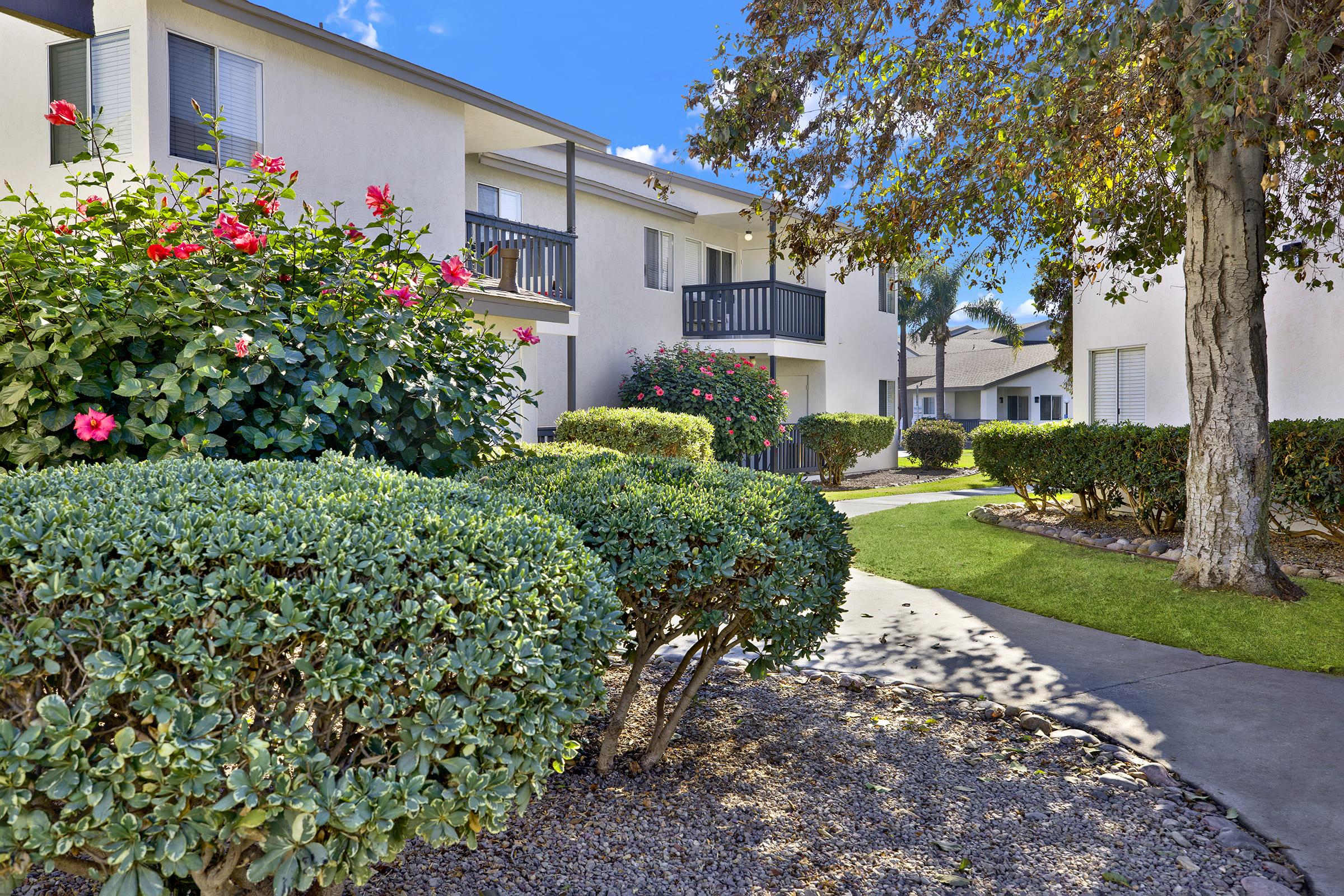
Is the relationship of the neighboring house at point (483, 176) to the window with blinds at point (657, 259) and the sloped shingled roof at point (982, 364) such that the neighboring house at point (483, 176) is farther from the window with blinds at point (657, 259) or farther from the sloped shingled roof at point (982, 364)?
the sloped shingled roof at point (982, 364)

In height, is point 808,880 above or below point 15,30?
below

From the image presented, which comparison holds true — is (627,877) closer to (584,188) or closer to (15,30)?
(15,30)

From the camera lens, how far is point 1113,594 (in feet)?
26.8

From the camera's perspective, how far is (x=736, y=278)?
24.5 metres

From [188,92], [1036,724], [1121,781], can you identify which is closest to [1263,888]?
[1121,781]

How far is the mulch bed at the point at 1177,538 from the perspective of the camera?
9.14 metres

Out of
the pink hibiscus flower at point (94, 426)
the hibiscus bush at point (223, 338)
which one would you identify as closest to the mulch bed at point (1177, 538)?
the hibiscus bush at point (223, 338)

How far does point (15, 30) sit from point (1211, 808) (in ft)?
46.9

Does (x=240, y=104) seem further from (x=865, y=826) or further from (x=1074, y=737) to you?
(x=1074, y=737)

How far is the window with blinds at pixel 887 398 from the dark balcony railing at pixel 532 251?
1340cm

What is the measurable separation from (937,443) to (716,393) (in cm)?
1050

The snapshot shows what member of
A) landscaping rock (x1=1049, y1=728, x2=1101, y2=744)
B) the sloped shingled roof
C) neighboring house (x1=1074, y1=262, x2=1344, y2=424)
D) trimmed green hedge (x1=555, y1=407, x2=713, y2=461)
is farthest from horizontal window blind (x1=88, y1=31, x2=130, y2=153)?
the sloped shingled roof

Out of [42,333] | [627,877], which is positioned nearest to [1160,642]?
[627,877]

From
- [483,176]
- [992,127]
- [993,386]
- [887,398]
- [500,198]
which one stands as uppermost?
[483,176]
